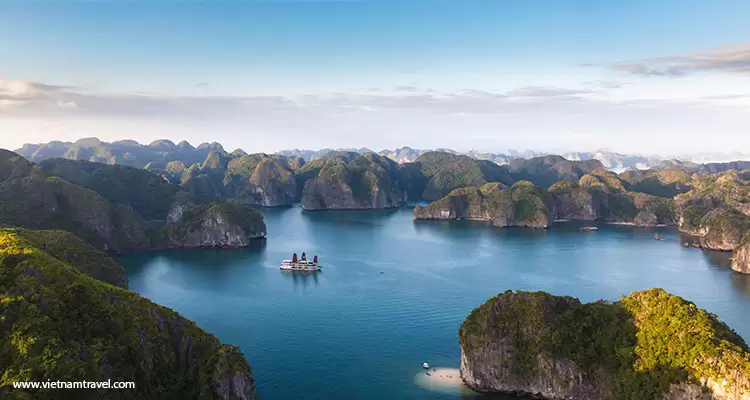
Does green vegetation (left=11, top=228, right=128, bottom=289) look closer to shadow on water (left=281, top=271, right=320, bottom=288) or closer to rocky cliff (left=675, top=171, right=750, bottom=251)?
shadow on water (left=281, top=271, right=320, bottom=288)

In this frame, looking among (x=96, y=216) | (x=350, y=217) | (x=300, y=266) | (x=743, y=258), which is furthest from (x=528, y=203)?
(x=96, y=216)

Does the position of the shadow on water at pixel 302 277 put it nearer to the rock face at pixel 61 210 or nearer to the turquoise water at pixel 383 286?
the turquoise water at pixel 383 286

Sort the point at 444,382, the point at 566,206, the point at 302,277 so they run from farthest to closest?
the point at 566,206 < the point at 302,277 < the point at 444,382

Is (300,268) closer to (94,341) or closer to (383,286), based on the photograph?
(383,286)

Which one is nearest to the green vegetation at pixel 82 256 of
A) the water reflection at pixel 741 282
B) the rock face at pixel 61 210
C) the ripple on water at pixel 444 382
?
the rock face at pixel 61 210

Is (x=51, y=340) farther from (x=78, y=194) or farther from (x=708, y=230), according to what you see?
(x=708, y=230)

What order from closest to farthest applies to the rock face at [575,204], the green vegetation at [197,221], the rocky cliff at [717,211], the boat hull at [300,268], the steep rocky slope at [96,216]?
the boat hull at [300,268] < the steep rocky slope at [96,216] < the rocky cliff at [717,211] < the green vegetation at [197,221] < the rock face at [575,204]
